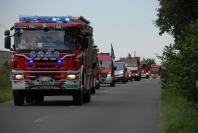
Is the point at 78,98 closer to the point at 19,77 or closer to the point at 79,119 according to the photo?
the point at 19,77

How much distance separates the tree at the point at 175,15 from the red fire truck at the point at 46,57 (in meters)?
15.4

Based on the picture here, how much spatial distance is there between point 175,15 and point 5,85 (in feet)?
40.5

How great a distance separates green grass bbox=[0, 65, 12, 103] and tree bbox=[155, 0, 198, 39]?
401 inches

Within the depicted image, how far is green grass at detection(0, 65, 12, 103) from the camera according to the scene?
109 feet

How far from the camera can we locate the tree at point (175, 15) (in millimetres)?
43500

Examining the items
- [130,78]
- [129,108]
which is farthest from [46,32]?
[130,78]

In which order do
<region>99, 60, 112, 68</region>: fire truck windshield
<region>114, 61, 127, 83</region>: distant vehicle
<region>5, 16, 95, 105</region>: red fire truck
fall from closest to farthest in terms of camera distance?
1. <region>5, 16, 95, 105</region>: red fire truck
2. <region>99, 60, 112, 68</region>: fire truck windshield
3. <region>114, 61, 127, 83</region>: distant vehicle

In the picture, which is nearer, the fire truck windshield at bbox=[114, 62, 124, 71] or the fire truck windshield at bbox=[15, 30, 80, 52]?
the fire truck windshield at bbox=[15, 30, 80, 52]

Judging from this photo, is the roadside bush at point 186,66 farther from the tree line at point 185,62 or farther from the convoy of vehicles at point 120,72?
the convoy of vehicles at point 120,72

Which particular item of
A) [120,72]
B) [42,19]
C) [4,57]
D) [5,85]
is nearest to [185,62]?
[42,19]

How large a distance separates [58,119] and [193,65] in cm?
435

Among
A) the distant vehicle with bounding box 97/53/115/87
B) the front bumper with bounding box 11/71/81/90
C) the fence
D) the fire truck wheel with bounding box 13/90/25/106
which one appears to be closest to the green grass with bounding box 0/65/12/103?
the fence

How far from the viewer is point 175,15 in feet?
154

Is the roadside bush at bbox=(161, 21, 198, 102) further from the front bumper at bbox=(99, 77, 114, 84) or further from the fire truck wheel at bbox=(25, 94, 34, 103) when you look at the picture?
the front bumper at bbox=(99, 77, 114, 84)
